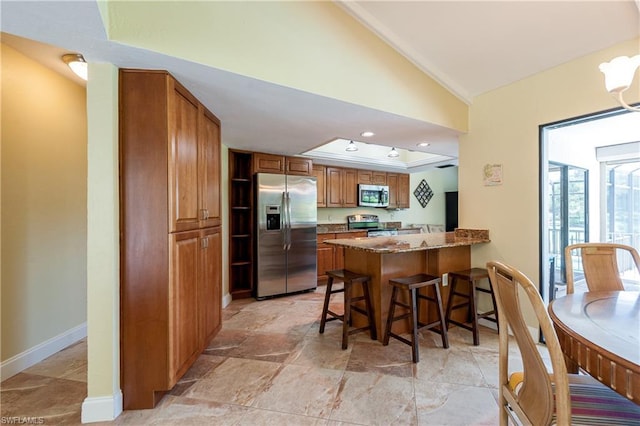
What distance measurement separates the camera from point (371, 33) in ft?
7.63

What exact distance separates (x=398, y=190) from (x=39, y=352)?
18.8ft

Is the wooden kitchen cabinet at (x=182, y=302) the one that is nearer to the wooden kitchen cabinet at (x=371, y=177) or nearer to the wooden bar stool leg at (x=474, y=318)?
the wooden bar stool leg at (x=474, y=318)

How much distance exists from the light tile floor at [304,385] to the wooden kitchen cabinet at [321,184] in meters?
2.63

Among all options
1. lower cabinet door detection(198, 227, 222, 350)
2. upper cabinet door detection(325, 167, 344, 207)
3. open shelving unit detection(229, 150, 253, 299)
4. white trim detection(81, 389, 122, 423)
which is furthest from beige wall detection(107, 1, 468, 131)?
upper cabinet door detection(325, 167, 344, 207)

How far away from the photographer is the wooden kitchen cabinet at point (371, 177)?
18.1 feet

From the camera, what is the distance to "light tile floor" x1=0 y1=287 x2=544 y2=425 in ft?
5.37

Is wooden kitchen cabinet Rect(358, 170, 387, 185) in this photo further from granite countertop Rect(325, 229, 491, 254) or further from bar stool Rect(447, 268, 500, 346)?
bar stool Rect(447, 268, 500, 346)

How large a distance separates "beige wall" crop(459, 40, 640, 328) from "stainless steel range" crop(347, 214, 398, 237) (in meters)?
2.39

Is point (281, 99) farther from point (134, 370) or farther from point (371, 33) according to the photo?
point (134, 370)

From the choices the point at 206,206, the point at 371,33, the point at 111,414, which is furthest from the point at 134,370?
the point at 371,33

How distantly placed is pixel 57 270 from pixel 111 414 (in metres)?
1.49

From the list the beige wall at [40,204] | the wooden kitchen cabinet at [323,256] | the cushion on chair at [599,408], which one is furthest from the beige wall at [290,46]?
the wooden kitchen cabinet at [323,256]

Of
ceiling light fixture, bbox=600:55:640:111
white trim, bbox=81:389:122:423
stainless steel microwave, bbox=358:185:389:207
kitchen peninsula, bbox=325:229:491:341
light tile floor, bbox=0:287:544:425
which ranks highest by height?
ceiling light fixture, bbox=600:55:640:111

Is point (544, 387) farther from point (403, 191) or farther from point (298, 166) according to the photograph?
point (403, 191)
